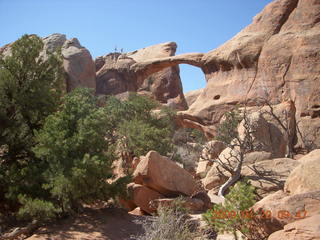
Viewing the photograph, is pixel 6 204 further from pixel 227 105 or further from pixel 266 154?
pixel 227 105

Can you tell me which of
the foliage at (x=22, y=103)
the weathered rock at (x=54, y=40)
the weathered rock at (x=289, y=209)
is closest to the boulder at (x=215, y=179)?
the foliage at (x=22, y=103)

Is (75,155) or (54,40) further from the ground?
(54,40)

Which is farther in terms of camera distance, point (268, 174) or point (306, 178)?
point (268, 174)

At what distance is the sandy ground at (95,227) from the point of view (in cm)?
723

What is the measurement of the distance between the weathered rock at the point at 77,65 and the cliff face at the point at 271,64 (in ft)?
38.8

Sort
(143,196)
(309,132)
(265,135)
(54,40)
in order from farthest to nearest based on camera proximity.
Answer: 1. (54,40)
2. (309,132)
3. (265,135)
4. (143,196)

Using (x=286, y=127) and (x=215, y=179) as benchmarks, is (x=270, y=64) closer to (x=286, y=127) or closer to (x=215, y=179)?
(x=286, y=127)

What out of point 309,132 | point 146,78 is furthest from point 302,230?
point 146,78

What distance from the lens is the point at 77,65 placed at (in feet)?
101

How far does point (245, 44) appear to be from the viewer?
22.0 metres

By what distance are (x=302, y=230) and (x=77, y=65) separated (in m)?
28.7

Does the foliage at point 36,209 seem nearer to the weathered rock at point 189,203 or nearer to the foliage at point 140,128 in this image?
the weathered rock at point 189,203

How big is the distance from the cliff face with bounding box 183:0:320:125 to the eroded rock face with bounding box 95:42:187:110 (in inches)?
549

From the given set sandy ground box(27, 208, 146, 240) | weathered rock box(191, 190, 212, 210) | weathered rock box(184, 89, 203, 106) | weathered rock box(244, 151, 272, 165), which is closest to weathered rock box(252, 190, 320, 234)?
sandy ground box(27, 208, 146, 240)
